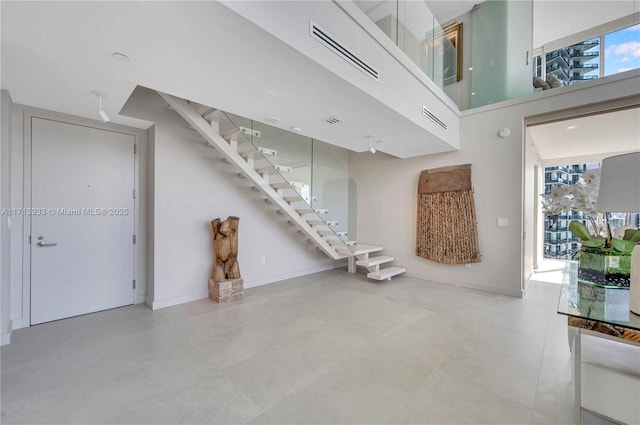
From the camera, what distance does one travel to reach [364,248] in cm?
580

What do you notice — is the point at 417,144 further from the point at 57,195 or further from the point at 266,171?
the point at 57,195

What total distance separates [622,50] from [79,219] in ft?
26.0

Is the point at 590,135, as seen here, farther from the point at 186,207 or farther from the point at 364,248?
the point at 186,207

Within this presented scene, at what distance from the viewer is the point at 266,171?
4117 mm

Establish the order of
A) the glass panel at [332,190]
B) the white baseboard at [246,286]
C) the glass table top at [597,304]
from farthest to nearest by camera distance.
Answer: the glass panel at [332,190]
the white baseboard at [246,286]
the glass table top at [597,304]

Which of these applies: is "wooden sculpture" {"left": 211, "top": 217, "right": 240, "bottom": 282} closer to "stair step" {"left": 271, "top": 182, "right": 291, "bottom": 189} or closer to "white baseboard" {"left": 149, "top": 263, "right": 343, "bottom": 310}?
"white baseboard" {"left": 149, "top": 263, "right": 343, "bottom": 310}

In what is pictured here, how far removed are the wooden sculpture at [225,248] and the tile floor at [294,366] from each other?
52 cm

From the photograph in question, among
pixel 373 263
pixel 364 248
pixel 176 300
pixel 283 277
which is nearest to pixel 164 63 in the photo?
pixel 176 300

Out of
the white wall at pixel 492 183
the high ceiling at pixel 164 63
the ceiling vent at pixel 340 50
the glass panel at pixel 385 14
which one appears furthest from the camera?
the white wall at pixel 492 183

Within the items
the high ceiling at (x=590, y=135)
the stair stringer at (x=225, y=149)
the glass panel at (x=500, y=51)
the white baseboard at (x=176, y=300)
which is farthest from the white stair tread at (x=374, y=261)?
the high ceiling at (x=590, y=135)

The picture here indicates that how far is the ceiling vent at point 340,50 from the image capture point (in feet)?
6.80

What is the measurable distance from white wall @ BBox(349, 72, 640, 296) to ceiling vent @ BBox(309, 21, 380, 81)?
296 cm

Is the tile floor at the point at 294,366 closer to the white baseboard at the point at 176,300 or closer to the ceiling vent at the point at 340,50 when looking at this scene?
the white baseboard at the point at 176,300

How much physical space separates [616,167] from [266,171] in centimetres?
367
